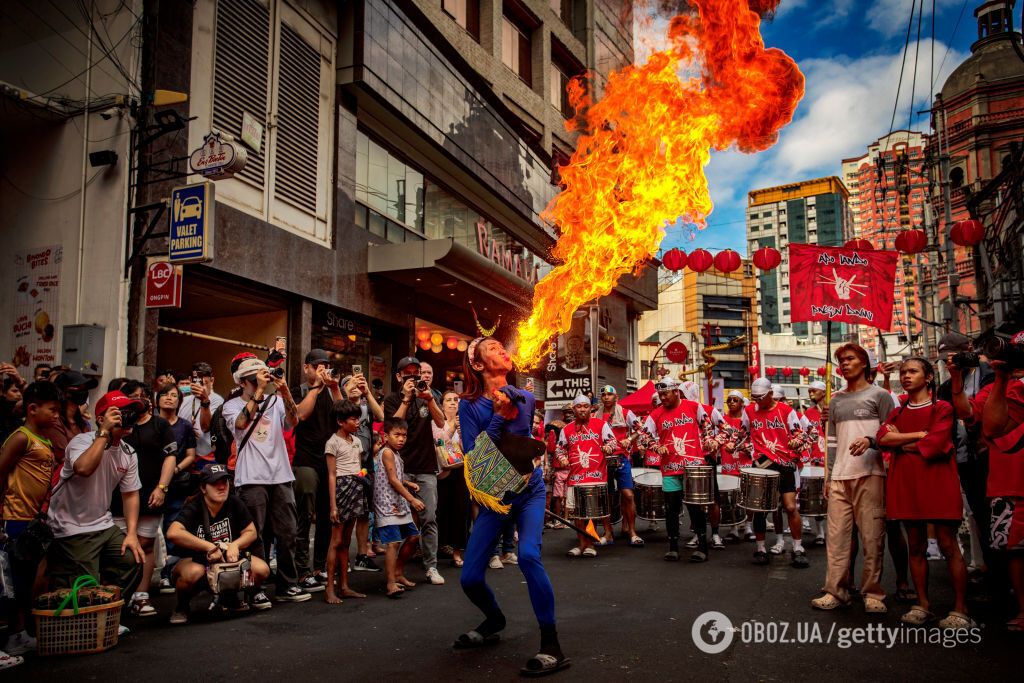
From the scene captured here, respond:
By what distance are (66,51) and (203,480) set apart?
28.3ft

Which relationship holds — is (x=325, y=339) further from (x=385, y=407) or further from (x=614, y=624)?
(x=614, y=624)

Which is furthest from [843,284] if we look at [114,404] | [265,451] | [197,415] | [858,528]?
[114,404]

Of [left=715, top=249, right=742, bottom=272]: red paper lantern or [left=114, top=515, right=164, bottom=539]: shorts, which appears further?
Result: [left=715, top=249, right=742, bottom=272]: red paper lantern

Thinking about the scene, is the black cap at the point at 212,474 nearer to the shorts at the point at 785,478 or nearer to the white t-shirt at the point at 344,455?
the white t-shirt at the point at 344,455

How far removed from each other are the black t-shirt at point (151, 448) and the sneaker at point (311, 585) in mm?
1612

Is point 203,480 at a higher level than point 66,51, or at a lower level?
lower

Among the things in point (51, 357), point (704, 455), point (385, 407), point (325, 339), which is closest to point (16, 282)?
point (51, 357)

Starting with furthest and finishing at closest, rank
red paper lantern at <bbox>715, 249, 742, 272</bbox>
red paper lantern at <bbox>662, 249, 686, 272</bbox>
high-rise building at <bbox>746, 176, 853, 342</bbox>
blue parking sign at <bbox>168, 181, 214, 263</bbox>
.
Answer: high-rise building at <bbox>746, 176, 853, 342</bbox>, red paper lantern at <bbox>715, 249, 742, 272</bbox>, red paper lantern at <bbox>662, 249, 686, 272</bbox>, blue parking sign at <bbox>168, 181, 214, 263</bbox>

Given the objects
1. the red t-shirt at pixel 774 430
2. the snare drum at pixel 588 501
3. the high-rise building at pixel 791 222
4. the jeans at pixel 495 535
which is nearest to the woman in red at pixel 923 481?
the jeans at pixel 495 535

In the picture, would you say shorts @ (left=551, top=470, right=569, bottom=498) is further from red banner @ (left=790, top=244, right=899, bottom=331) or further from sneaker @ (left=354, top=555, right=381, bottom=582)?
red banner @ (left=790, top=244, right=899, bottom=331)

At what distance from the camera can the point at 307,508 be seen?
746 cm

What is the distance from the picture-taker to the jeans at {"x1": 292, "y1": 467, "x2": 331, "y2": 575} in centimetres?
739

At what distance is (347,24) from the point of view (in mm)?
15523

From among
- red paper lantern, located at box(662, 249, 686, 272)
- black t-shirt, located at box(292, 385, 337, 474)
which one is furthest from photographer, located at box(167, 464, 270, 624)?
red paper lantern, located at box(662, 249, 686, 272)
